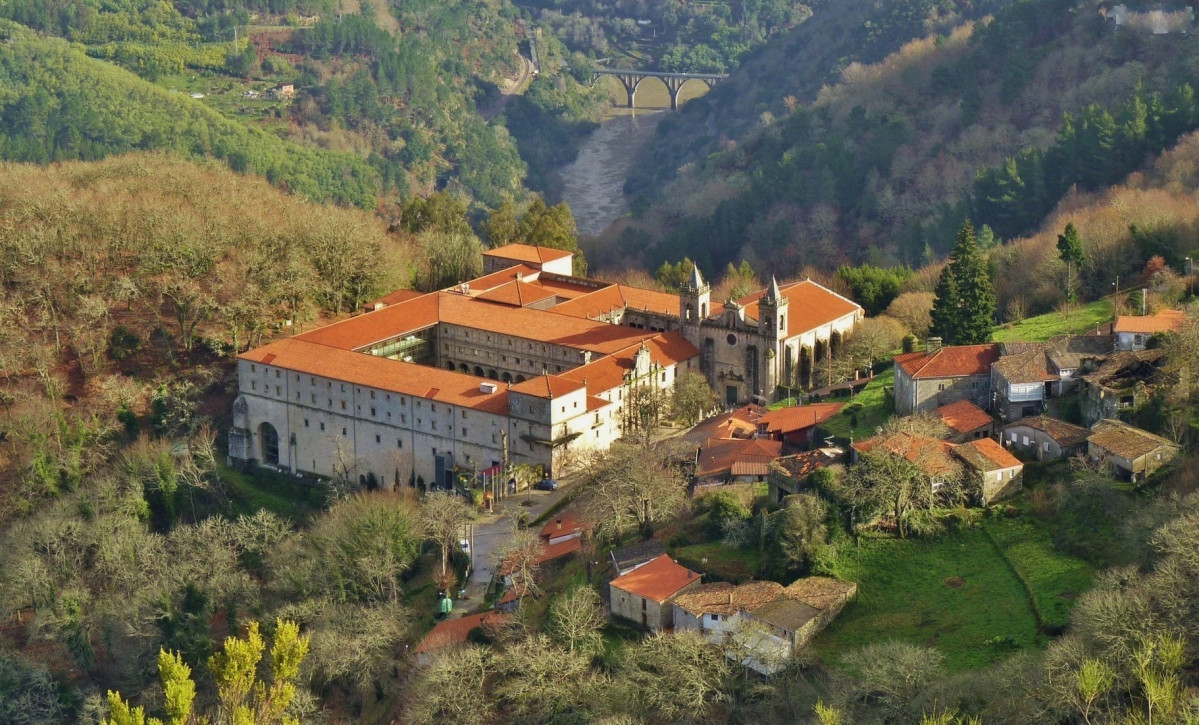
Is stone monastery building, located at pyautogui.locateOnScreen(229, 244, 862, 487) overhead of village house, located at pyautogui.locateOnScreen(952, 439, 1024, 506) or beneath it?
beneath

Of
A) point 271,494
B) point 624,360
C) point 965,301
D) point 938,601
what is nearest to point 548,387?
point 624,360

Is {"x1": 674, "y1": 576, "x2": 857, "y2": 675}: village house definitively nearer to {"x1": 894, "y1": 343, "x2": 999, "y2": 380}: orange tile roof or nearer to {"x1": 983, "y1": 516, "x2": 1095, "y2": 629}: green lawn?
{"x1": 983, "y1": 516, "x2": 1095, "y2": 629}: green lawn

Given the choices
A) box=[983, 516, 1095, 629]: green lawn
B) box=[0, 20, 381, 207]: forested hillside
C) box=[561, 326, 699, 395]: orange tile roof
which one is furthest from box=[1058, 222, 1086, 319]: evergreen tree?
box=[0, 20, 381, 207]: forested hillside

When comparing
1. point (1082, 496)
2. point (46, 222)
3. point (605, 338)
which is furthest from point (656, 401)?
point (46, 222)

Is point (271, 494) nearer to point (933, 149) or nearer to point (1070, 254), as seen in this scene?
point (1070, 254)

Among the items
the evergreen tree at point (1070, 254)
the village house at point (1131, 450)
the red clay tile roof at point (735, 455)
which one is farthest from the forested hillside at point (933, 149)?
the village house at point (1131, 450)

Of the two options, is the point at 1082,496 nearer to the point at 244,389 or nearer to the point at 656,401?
the point at 656,401

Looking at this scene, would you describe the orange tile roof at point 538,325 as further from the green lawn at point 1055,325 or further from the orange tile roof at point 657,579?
the orange tile roof at point 657,579
